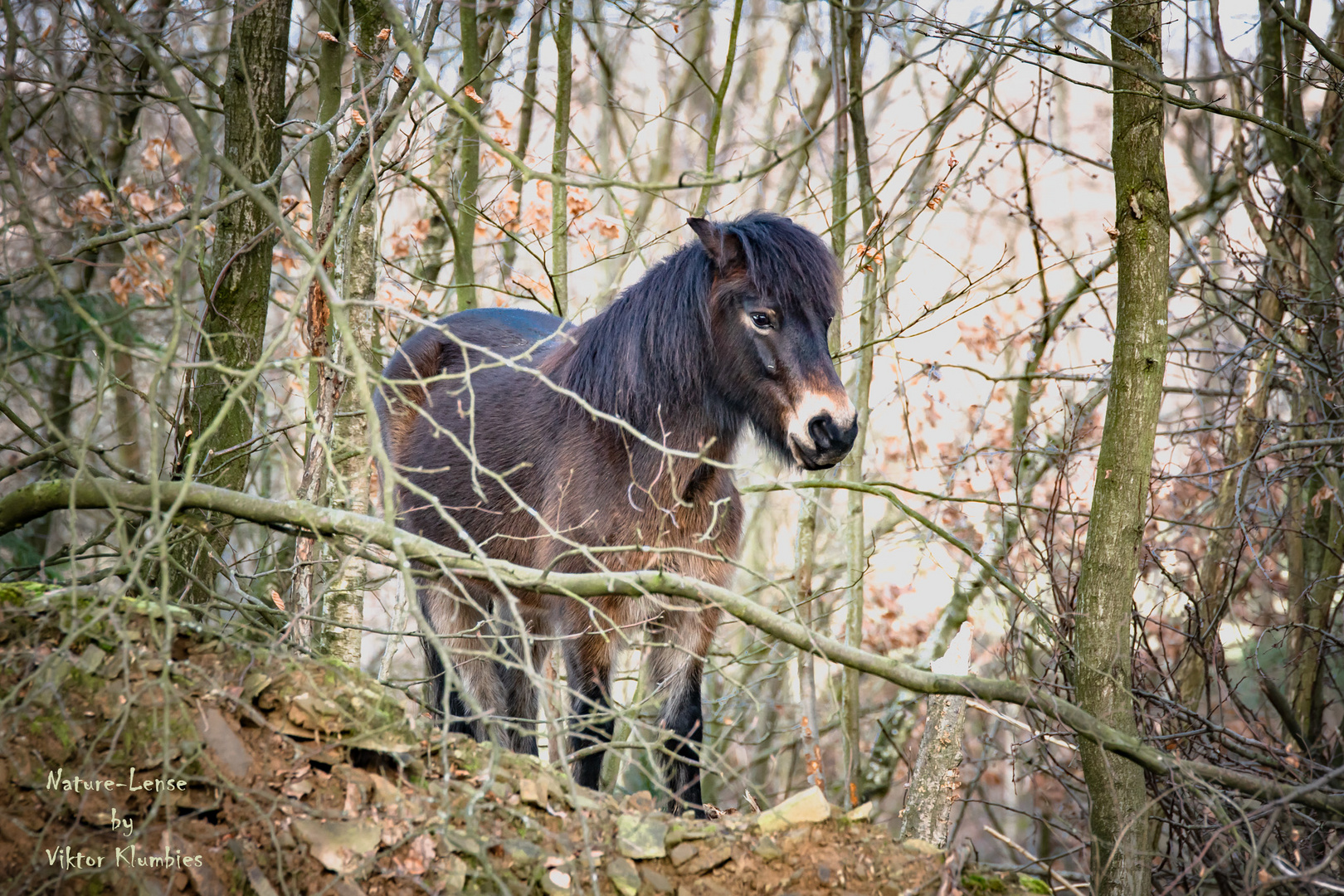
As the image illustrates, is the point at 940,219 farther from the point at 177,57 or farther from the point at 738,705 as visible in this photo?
the point at 177,57

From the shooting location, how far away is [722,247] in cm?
405

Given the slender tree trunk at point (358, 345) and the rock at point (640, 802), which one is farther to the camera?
the slender tree trunk at point (358, 345)

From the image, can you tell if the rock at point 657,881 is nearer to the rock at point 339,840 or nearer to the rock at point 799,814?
the rock at point 799,814

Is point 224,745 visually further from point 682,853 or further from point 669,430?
point 669,430

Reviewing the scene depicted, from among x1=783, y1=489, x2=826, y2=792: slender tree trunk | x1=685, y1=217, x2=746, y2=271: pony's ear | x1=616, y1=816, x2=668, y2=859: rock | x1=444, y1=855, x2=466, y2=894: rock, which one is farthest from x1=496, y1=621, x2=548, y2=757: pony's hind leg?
x1=685, y1=217, x2=746, y2=271: pony's ear

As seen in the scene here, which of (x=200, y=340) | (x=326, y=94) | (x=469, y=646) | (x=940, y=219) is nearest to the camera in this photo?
(x=200, y=340)

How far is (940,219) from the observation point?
519 inches

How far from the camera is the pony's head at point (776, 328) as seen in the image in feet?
12.5

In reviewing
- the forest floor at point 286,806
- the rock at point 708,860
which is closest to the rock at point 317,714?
the forest floor at point 286,806

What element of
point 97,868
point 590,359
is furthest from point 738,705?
point 97,868

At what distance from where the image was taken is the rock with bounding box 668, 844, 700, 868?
3203 mm

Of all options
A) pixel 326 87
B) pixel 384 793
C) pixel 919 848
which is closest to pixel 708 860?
pixel 919 848

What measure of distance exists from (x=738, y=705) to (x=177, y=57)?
7.90m

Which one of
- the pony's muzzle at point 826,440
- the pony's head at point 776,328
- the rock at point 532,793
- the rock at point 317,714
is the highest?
the pony's head at point 776,328
